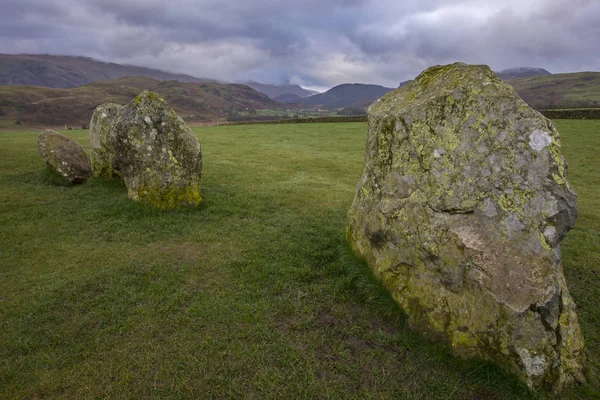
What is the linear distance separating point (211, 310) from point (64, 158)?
12.4 m

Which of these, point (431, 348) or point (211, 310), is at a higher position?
point (431, 348)

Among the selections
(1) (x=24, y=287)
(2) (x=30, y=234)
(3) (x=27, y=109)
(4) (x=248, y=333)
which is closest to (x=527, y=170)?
(4) (x=248, y=333)

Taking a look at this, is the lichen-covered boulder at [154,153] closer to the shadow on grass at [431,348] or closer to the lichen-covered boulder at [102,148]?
the lichen-covered boulder at [102,148]

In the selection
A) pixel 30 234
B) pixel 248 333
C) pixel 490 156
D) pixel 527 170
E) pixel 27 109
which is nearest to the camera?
pixel 527 170

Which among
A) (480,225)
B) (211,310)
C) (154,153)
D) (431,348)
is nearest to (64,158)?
(154,153)

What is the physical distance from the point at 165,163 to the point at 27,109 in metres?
161

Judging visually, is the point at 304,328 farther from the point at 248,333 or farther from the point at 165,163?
the point at 165,163

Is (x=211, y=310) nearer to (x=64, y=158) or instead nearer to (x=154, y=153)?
(x=154, y=153)

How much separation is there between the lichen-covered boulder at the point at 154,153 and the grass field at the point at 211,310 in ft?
2.30

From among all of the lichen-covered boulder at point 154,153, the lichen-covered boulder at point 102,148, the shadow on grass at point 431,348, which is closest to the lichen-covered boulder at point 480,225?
the shadow on grass at point 431,348

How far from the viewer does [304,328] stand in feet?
19.7

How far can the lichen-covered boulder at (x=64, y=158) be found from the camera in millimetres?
14523

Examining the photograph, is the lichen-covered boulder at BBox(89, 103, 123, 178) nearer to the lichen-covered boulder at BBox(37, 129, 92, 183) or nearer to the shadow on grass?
the lichen-covered boulder at BBox(37, 129, 92, 183)

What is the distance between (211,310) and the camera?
6453mm
